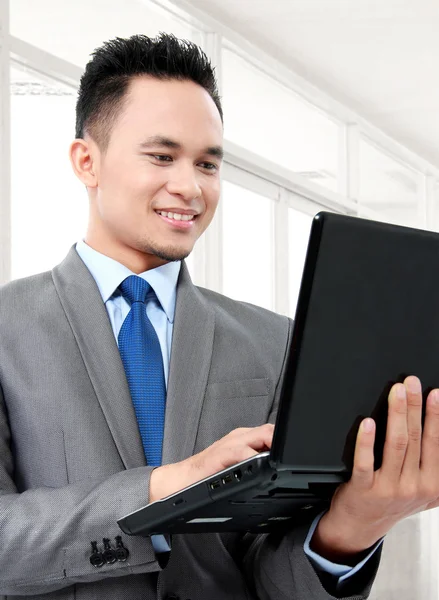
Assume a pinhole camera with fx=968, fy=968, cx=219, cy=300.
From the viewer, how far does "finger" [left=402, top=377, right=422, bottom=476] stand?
107cm

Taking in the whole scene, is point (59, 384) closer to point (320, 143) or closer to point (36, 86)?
point (36, 86)

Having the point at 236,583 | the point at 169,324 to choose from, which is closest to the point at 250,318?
the point at 169,324

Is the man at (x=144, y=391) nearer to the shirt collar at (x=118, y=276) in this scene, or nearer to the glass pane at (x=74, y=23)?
the shirt collar at (x=118, y=276)

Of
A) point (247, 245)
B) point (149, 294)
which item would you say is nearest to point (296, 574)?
point (149, 294)

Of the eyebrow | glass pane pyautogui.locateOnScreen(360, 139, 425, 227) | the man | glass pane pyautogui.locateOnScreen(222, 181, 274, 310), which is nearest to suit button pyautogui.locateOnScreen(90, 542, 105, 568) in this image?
the man

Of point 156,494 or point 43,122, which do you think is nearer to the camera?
point 156,494

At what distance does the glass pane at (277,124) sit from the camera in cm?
589

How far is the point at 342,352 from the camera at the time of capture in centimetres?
105

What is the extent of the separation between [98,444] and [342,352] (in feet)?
1.60

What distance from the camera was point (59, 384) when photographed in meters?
1.41

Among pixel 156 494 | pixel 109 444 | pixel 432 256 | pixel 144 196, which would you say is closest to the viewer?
pixel 432 256

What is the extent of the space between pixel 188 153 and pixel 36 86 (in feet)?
9.28

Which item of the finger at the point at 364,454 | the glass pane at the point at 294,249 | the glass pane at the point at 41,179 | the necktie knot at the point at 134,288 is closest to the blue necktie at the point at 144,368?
the necktie knot at the point at 134,288

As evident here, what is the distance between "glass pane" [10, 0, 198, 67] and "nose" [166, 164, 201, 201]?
2.83 metres
